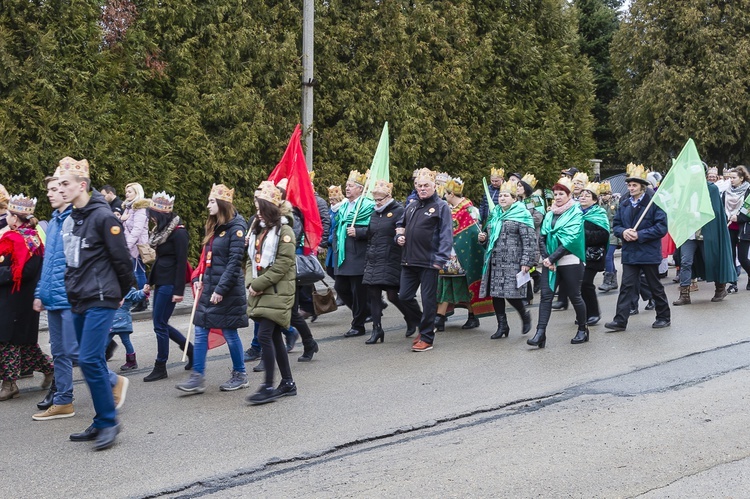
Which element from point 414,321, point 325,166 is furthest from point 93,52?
point 414,321

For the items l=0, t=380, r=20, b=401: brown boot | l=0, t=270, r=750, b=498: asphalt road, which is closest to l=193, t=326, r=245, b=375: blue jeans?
l=0, t=270, r=750, b=498: asphalt road

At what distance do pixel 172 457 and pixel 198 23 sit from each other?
1210 cm

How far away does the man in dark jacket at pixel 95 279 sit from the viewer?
6.33 m

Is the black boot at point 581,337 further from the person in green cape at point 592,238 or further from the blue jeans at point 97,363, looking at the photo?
the blue jeans at point 97,363

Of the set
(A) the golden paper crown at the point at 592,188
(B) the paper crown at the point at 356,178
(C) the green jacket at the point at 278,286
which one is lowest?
(C) the green jacket at the point at 278,286

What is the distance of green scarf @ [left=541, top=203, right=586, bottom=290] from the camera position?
10031 millimetres

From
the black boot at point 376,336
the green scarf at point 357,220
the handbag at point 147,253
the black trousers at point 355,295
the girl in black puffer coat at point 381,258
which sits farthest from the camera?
the green scarf at point 357,220

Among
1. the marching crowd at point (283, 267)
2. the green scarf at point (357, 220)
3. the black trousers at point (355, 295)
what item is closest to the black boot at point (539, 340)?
the marching crowd at point (283, 267)

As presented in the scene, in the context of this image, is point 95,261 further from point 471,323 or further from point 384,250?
point 471,323

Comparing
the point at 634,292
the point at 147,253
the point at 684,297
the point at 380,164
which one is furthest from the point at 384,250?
the point at 684,297

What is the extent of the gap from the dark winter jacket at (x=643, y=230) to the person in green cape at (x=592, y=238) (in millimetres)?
203

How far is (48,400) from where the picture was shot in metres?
7.57

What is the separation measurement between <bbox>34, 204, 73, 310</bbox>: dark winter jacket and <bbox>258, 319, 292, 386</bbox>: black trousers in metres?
1.53

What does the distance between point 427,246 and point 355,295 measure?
1.61 metres
